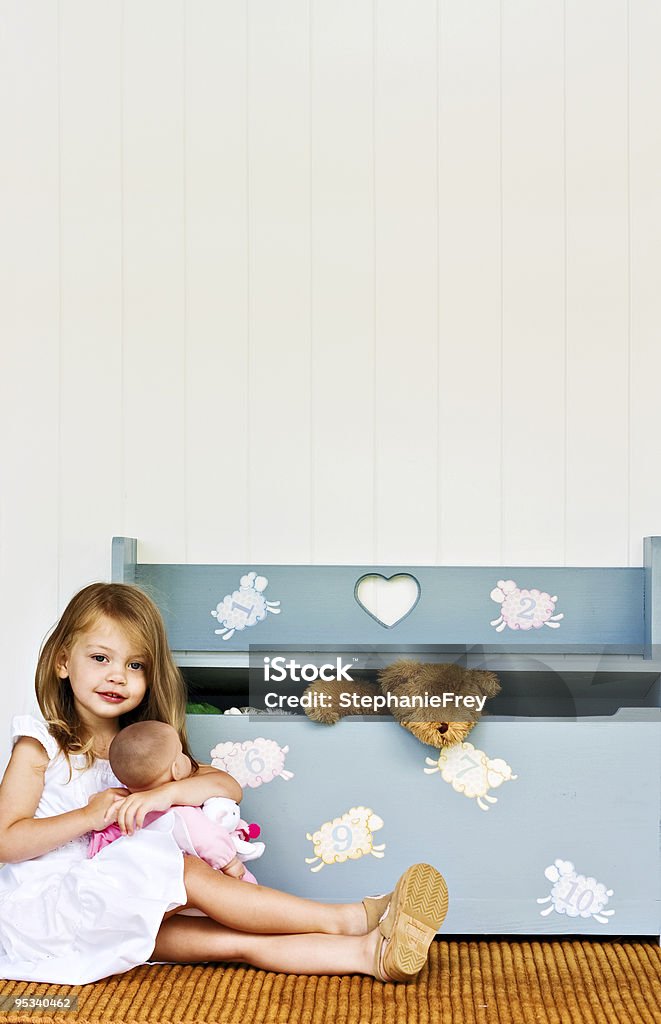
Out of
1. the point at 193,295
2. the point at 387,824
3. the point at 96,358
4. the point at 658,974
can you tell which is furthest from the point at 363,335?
the point at 658,974

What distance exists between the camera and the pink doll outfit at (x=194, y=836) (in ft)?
4.50

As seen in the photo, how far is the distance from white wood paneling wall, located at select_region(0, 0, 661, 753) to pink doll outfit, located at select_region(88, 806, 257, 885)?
362 millimetres

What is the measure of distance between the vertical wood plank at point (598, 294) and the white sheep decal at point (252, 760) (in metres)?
0.56

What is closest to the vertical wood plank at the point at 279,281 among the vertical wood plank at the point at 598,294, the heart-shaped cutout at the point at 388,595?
the heart-shaped cutout at the point at 388,595

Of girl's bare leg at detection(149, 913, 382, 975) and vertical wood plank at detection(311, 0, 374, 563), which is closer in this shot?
girl's bare leg at detection(149, 913, 382, 975)

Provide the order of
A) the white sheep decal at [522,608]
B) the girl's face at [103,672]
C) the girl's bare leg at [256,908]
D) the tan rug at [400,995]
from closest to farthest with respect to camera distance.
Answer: the tan rug at [400,995] → the girl's bare leg at [256,908] → the girl's face at [103,672] → the white sheep decal at [522,608]

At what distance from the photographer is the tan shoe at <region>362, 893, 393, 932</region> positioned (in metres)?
1.37

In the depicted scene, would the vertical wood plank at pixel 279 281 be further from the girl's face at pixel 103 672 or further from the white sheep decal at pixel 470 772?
the white sheep decal at pixel 470 772

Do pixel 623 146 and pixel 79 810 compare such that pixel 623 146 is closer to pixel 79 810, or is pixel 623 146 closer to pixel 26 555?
pixel 26 555

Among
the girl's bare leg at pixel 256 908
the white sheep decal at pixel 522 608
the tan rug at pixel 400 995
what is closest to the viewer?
the tan rug at pixel 400 995

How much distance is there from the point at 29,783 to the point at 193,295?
807 millimetres

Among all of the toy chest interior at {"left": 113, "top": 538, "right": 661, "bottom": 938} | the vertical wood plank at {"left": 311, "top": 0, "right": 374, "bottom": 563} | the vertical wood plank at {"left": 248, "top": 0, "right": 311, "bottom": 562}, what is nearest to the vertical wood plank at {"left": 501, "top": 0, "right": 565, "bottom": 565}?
the toy chest interior at {"left": 113, "top": 538, "right": 661, "bottom": 938}

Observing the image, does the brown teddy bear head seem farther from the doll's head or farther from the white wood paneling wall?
the doll's head

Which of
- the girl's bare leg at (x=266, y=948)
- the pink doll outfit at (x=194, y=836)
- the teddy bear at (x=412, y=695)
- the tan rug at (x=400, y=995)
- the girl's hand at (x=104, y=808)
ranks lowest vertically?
the tan rug at (x=400, y=995)
